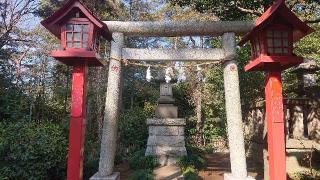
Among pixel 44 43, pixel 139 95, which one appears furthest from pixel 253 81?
pixel 44 43

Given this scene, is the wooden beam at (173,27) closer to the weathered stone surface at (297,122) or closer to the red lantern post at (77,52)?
the red lantern post at (77,52)

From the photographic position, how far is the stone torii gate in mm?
7629

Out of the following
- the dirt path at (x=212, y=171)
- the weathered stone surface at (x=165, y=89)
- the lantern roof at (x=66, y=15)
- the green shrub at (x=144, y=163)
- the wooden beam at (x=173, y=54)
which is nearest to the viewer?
the lantern roof at (x=66, y=15)

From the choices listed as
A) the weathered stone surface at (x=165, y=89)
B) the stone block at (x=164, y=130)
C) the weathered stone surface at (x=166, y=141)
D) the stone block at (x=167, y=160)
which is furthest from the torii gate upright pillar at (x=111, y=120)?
the weathered stone surface at (x=165, y=89)

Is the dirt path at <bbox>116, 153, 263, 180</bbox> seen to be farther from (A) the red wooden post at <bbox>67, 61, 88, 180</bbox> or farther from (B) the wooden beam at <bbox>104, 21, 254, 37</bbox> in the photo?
(B) the wooden beam at <bbox>104, 21, 254, 37</bbox>

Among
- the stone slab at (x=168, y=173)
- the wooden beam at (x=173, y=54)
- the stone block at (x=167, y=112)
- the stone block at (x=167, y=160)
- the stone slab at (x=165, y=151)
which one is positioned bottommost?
the stone slab at (x=168, y=173)

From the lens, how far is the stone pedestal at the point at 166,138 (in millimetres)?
12797

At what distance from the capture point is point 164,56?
7.81 meters

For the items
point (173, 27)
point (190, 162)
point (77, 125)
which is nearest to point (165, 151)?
point (190, 162)

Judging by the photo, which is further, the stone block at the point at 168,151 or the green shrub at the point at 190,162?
the stone block at the point at 168,151

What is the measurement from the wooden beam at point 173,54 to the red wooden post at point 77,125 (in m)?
1.58

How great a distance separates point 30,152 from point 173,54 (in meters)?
4.94

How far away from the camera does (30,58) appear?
60.1ft

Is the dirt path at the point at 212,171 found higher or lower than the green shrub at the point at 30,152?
lower
